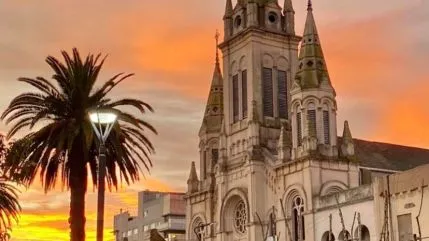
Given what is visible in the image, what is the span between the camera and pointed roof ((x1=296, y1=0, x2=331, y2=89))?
70.1 m

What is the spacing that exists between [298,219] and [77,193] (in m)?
35.9

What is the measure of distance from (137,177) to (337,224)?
30446 mm

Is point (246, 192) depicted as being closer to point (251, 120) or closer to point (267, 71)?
point (251, 120)

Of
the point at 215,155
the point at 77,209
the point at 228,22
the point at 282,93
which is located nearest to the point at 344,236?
the point at 282,93

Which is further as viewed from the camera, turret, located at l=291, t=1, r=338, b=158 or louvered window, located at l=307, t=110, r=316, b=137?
turret, located at l=291, t=1, r=338, b=158

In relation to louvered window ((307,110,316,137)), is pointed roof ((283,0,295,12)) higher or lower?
higher

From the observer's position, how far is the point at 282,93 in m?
78.8

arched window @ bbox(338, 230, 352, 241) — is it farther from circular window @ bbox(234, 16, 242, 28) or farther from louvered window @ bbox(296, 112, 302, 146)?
circular window @ bbox(234, 16, 242, 28)

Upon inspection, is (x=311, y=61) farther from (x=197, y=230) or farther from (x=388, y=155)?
(x=197, y=230)

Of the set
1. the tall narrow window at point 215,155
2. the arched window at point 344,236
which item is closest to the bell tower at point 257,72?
the tall narrow window at point 215,155

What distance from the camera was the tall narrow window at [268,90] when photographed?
254ft

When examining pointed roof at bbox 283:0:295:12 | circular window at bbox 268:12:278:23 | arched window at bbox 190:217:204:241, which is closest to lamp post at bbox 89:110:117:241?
circular window at bbox 268:12:278:23

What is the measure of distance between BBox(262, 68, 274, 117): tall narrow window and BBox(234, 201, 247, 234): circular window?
9.17 metres

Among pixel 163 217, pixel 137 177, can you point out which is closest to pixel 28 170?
pixel 137 177
